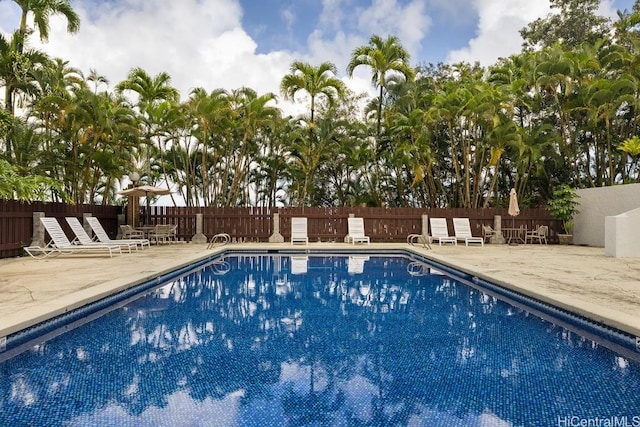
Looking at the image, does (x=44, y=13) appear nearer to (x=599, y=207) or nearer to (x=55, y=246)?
(x=55, y=246)

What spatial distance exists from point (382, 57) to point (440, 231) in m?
6.93

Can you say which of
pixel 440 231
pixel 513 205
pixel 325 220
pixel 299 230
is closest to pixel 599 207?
pixel 513 205

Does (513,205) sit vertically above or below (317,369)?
above

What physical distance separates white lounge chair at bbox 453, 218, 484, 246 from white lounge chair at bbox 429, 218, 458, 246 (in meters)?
0.28

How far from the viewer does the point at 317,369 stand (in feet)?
11.1

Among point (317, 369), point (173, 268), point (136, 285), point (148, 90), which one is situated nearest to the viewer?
point (317, 369)

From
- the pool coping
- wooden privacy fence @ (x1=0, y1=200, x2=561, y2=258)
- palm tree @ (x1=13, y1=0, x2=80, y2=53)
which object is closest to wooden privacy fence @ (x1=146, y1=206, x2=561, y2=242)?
wooden privacy fence @ (x1=0, y1=200, x2=561, y2=258)

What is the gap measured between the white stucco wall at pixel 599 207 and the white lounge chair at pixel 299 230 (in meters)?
9.61

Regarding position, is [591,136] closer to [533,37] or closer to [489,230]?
[489,230]

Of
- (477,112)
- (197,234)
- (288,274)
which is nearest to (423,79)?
(477,112)

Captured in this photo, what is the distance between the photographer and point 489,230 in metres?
15.5

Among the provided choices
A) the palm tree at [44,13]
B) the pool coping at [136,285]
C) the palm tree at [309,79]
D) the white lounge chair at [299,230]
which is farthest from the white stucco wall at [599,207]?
the palm tree at [44,13]

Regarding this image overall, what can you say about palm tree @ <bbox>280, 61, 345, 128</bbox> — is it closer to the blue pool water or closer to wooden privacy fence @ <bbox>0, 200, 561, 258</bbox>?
wooden privacy fence @ <bbox>0, 200, 561, 258</bbox>

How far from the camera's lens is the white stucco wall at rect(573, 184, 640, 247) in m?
12.9
